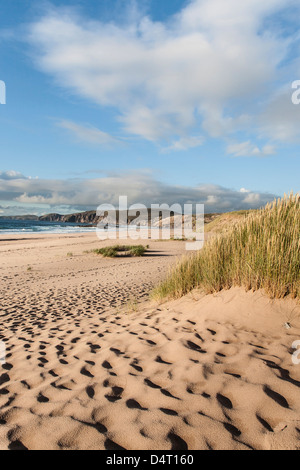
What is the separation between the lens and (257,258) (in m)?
4.83

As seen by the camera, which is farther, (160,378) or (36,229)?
(36,229)

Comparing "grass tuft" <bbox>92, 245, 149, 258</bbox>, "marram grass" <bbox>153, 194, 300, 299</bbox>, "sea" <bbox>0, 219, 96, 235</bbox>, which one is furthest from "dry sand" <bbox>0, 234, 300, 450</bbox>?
"sea" <bbox>0, 219, 96, 235</bbox>

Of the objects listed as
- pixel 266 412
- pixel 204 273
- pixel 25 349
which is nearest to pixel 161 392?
pixel 266 412

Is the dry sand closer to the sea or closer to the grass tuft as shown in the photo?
the grass tuft

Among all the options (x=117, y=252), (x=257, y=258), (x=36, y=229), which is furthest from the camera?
(x=36, y=229)

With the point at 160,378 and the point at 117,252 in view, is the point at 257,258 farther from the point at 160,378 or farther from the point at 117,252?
the point at 117,252

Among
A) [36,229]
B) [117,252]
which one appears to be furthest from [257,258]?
[36,229]

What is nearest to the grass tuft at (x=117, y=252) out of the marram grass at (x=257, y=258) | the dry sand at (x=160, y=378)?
the marram grass at (x=257, y=258)

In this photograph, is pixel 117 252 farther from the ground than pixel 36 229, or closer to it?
closer to it

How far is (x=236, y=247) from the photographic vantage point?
5.84 meters

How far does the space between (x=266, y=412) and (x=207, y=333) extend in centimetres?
180

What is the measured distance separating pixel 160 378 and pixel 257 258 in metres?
2.76

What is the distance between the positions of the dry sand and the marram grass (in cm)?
31
